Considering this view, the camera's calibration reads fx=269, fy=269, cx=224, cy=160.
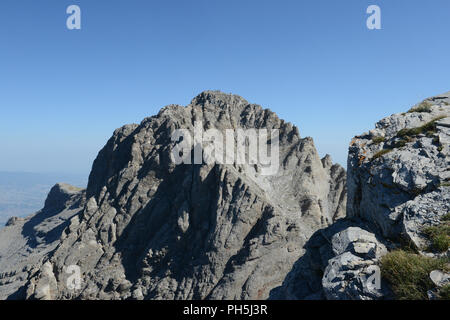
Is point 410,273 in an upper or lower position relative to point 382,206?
lower

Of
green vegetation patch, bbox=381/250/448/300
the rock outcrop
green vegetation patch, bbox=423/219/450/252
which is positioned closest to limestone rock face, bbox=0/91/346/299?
the rock outcrop

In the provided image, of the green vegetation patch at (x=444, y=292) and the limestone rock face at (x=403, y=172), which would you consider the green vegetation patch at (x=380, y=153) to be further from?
the green vegetation patch at (x=444, y=292)

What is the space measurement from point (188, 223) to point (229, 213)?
9.33m

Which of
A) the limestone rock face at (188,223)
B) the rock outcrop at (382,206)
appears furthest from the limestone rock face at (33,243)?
the rock outcrop at (382,206)

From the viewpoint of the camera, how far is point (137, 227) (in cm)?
6000

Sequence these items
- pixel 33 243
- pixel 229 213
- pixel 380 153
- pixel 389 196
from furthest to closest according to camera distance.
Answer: pixel 33 243 < pixel 229 213 < pixel 380 153 < pixel 389 196

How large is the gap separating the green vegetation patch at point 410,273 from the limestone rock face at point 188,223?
35.1 meters

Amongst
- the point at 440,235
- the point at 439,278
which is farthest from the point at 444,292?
the point at 440,235

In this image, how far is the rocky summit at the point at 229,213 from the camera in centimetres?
1487

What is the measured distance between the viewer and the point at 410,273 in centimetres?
938

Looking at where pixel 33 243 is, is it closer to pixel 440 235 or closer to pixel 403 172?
pixel 403 172

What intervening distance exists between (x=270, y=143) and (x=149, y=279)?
4385cm
